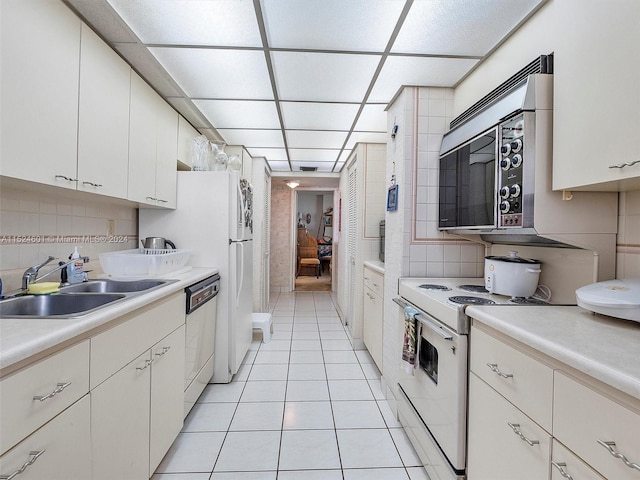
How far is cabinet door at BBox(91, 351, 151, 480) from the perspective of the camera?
1068 millimetres

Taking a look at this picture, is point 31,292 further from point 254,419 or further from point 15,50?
point 254,419

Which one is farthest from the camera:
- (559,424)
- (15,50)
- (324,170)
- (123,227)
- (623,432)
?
(324,170)

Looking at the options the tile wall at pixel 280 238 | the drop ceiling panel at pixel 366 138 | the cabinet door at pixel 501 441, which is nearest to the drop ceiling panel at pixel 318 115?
the drop ceiling panel at pixel 366 138

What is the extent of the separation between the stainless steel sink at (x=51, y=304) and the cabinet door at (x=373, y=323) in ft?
6.37

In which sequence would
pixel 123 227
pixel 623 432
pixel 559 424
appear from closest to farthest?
pixel 623 432
pixel 559 424
pixel 123 227

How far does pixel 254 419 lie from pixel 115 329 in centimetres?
126

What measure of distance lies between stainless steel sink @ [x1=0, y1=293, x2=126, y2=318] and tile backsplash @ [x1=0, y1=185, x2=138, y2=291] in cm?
22

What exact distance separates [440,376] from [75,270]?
6.41 ft

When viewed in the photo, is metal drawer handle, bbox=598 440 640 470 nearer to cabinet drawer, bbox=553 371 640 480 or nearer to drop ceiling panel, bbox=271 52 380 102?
cabinet drawer, bbox=553 371 640 480

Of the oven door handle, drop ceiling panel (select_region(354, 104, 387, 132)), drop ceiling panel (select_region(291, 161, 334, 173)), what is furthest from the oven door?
drop ceiling panel (select_region(291, 161, 334, 173))

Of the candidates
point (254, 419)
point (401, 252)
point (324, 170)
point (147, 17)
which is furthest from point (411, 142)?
point (324, 170)

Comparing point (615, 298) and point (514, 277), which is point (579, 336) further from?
point (514, 277)

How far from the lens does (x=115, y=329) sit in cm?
117

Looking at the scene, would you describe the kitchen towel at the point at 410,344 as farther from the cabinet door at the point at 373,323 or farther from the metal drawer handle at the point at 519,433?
the cabinet door at the point at 373,323
